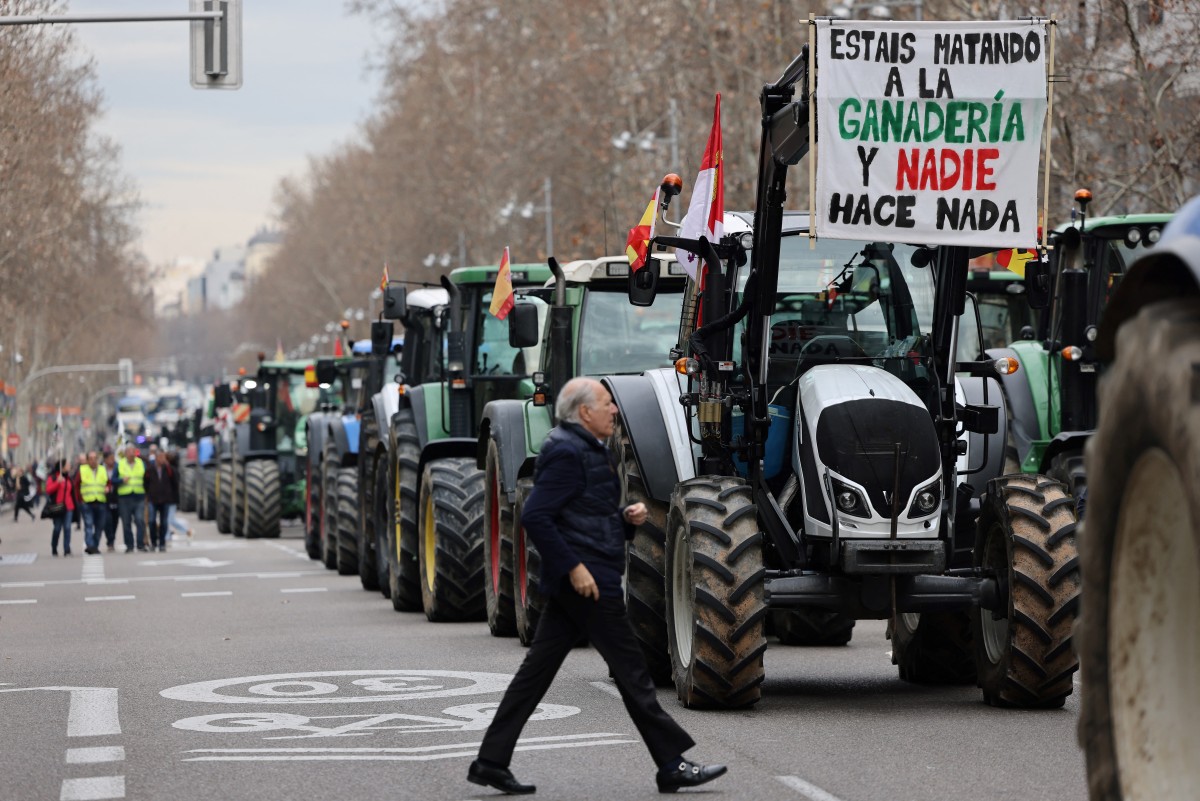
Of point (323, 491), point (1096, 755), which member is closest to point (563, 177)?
point (323, 491)

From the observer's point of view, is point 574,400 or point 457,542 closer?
point 574,400

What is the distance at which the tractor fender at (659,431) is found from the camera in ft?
41.6

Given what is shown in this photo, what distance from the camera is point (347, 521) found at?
26125 millimetres

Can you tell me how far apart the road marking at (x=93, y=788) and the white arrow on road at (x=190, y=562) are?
2156cm

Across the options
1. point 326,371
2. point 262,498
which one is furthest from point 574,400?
point 262,498

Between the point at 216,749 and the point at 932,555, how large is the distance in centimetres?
360

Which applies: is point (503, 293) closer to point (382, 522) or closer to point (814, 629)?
point (814, 629)

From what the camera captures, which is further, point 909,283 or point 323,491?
point 323,491

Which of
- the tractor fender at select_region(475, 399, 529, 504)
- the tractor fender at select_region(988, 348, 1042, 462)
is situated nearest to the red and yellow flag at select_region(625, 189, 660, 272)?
the tractor fender at select_region(475, 399, 529, 504)

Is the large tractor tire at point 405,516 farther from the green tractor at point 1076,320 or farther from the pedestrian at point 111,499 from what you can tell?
the pedestrian at point 111,499

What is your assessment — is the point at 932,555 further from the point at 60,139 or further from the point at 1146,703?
the point at 60,139

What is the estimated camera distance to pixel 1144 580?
588cm

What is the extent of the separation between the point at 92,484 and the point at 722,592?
28.7 m

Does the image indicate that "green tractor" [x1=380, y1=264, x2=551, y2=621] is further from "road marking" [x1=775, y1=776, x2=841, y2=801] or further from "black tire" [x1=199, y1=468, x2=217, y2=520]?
"black tire" [x1=199, y1=468, x2=217, y2=520]
